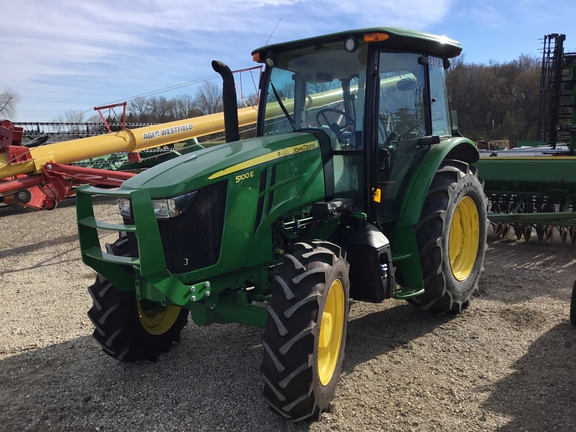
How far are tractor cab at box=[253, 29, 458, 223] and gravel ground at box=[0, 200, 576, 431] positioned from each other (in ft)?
3.66

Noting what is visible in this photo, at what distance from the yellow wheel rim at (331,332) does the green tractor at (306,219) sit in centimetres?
1

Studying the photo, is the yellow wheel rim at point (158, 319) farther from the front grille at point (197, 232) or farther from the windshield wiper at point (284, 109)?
the windshield wiper at point (284, 109)

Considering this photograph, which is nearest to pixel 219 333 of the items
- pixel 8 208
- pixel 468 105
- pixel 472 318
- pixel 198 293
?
pixel 198 293

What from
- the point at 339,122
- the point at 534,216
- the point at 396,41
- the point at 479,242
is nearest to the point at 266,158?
the point at 339,122

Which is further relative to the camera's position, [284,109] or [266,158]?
[284,109]

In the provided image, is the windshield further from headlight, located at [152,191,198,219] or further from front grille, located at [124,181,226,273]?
headlight, located at [152,191,198,219]

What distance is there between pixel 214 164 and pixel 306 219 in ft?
2.71

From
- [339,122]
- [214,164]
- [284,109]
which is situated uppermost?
[284,109]

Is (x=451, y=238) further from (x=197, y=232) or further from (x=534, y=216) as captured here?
(x=197, y=232)

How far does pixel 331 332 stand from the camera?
3150 mm

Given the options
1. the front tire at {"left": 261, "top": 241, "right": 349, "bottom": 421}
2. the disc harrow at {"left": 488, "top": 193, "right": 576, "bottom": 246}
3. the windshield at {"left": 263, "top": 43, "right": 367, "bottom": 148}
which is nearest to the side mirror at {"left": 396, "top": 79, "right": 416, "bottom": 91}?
the windshield at {"left": 263, "top": 43, "right": 367, "bottom": 148}

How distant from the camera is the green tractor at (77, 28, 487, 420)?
9.19 ft

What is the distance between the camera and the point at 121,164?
13367mm

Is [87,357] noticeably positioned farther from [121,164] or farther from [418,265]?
[121,164]
